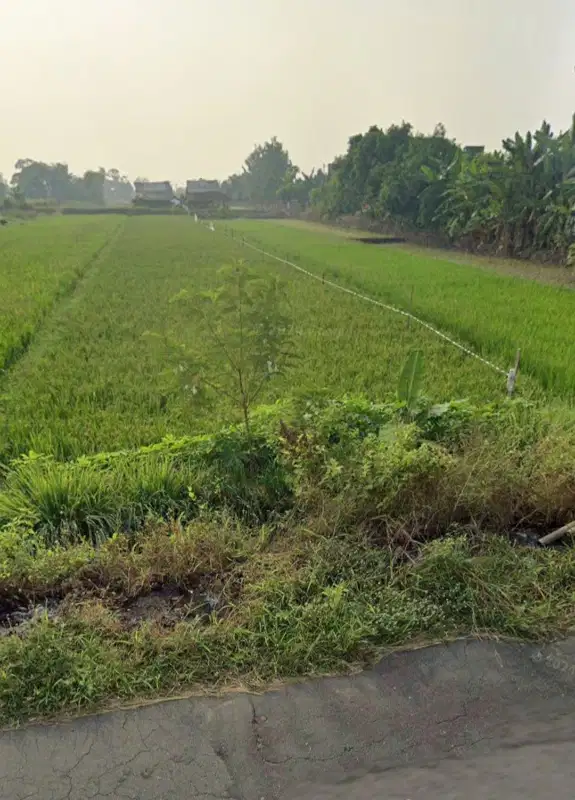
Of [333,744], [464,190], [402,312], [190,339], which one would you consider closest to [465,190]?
[464,190]

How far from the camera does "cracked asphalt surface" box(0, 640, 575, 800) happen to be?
1781 millimetres

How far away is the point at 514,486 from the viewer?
320 cm

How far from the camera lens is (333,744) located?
1.92 meters

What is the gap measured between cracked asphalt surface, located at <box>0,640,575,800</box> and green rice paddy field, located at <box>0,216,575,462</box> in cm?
199

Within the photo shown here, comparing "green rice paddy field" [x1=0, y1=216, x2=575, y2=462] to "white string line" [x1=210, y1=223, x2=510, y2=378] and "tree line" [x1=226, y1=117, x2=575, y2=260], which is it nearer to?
"white string line" [x1=210, y1=223, x2=510, y2=378]

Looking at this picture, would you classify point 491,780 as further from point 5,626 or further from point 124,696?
point 5,626

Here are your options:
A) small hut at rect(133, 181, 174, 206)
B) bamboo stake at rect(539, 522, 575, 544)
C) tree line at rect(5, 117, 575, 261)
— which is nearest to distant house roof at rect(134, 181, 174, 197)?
small hut at rect(133, 181, 174, 206)

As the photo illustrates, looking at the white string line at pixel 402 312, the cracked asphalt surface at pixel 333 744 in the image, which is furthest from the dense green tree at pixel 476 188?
the cracked asphalt surface at pixel 333 744

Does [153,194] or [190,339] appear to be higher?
[153,194]

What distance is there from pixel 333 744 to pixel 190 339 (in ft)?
20.1

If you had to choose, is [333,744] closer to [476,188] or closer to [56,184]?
[476,188]

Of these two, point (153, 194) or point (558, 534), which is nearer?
point (558, 534)

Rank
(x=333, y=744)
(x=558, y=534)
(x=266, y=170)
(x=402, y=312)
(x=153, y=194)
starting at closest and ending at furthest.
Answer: (x=333, y=744)
(x=558, y=534)
(x=402, y=312)
(x=153, y=194)
(x=266, y=170)

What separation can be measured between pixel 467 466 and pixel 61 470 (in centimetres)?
244
